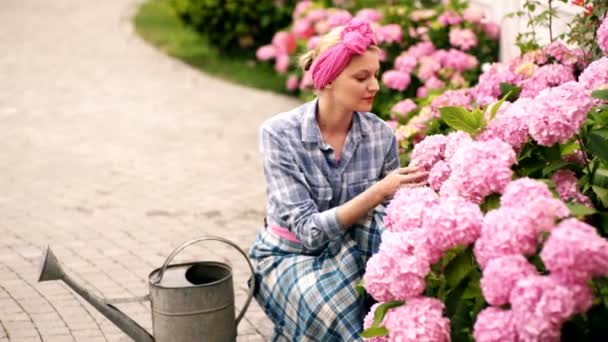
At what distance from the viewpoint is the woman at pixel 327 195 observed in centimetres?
359

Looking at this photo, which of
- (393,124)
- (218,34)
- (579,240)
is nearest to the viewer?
(579,240)

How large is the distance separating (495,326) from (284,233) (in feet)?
5.16

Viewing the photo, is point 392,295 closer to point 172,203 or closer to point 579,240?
point 579,240

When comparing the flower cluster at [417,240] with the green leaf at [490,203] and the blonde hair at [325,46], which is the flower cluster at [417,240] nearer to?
the green leaf at [490,203]

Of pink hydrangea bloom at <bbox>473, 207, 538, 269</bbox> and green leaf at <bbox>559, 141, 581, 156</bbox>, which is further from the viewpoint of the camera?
green leaf at <bbox>559, 141, 581, 156</bbox>

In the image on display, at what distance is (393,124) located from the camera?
18.4 feet

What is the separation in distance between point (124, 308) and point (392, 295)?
2.27 m

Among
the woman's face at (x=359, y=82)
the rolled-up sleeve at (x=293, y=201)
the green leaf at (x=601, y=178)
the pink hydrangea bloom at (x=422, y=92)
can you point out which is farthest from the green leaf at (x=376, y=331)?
the pink hydrangea bloom at (x=422, y=92)

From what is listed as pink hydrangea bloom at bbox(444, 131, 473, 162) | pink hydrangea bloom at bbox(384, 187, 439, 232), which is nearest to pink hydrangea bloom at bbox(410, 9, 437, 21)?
pink hydrangea bloom at bbox(444, 131, 473, 162)

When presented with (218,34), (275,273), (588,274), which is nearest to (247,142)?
(218,34)

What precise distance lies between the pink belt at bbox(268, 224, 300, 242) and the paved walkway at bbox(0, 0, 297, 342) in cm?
65

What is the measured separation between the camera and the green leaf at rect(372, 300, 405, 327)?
9.07 feet

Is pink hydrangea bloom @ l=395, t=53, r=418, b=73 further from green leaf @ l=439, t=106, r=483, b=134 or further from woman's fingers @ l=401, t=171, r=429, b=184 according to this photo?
green leaf @ l=439, t=106, r=483, b=134

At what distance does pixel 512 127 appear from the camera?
276cm
